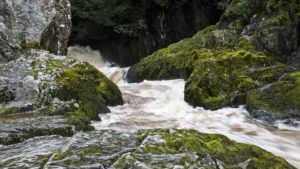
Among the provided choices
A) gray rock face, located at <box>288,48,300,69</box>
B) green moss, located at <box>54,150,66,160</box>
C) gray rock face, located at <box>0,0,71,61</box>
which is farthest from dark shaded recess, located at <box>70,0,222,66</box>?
green moss, located at <box>54,150,66,160</box>

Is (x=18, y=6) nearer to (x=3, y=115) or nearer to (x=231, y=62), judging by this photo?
(x=3, y=115)

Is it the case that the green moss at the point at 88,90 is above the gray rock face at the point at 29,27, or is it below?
below

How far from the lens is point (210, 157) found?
14.4 ft

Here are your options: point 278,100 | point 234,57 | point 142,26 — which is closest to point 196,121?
point 278,100

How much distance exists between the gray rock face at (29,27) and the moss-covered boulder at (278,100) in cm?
647

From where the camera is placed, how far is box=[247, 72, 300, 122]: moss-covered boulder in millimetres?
9258

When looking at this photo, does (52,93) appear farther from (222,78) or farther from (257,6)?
(257,6)

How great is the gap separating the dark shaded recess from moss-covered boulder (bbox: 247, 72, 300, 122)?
1163 cm

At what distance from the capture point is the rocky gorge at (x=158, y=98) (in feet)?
14.9

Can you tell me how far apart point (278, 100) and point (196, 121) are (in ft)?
6.54

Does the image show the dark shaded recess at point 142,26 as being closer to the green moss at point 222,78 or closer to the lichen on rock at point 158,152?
the green moss at point 222,78

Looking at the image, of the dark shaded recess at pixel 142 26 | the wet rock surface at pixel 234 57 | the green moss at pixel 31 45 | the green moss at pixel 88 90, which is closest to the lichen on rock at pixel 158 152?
the green moss at pixel 88 90

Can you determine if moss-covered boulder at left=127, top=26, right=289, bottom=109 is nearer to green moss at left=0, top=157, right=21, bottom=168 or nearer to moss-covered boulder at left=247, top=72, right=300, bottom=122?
moss-covered boulder at left=247, top=72, right=300, bottom=122

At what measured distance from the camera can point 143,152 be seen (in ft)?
14.5
